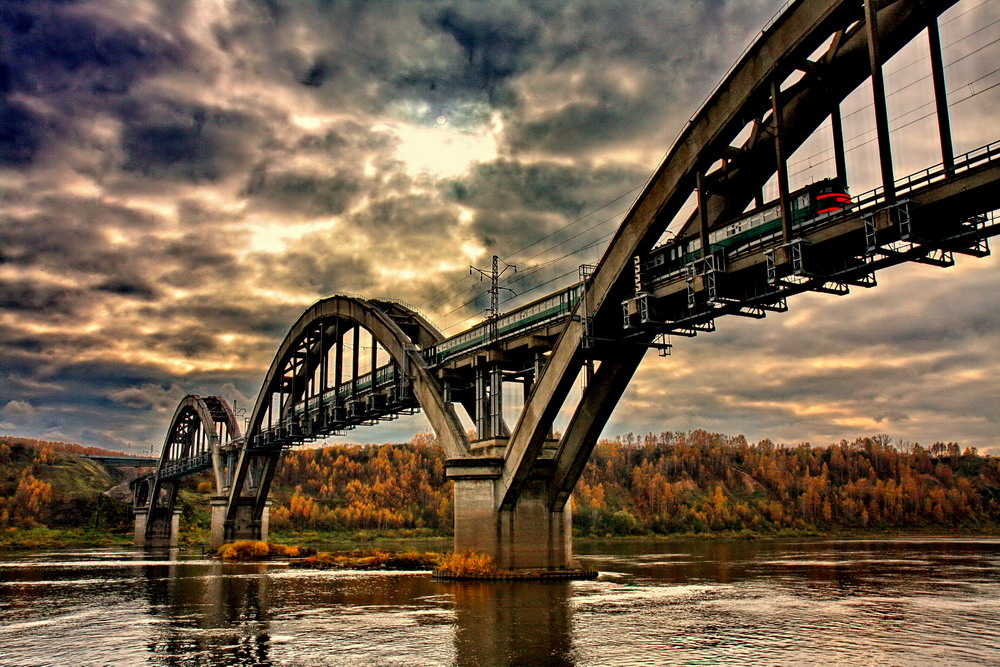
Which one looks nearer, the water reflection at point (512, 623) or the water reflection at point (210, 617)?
the water reflection at point (512, 623)

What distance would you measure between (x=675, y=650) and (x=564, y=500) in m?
21.9

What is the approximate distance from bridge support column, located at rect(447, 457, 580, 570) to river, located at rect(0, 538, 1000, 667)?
2441 mm

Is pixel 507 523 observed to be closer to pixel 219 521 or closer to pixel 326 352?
pixel 326 352

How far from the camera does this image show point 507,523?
136ft

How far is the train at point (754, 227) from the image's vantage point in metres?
26.2

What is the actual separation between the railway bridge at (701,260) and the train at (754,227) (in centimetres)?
6

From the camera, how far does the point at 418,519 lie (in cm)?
16650

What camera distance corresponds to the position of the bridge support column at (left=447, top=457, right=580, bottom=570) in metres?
41.4

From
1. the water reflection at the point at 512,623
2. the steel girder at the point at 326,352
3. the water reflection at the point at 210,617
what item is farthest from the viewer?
the steel girder at the point at 326,352

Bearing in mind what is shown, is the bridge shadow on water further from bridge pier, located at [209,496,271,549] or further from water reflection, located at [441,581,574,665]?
A: bridge pier, located at [209,496,271,549]

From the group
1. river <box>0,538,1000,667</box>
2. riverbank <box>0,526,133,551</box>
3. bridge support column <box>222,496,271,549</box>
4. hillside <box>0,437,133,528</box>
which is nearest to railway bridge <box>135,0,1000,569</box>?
river <box>0,538,1000,667</box>

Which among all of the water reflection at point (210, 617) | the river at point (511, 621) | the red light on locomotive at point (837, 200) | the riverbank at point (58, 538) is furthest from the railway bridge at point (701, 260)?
the riverbank at point (58, 538)

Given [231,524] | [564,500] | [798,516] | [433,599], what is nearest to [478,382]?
[564,500]

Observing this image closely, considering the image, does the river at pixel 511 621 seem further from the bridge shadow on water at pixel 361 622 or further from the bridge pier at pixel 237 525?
the bridge pier at pixel 237 525
